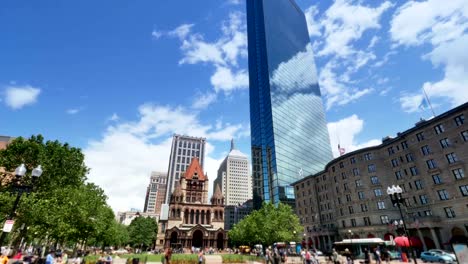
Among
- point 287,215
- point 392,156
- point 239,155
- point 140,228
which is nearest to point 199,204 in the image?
point 140,228

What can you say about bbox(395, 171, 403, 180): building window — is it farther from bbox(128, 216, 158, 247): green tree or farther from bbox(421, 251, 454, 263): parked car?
bbox(128, 216, 158, 247): green tree

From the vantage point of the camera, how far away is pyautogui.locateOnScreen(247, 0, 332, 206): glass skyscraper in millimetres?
86188

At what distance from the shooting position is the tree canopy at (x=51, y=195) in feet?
85.4

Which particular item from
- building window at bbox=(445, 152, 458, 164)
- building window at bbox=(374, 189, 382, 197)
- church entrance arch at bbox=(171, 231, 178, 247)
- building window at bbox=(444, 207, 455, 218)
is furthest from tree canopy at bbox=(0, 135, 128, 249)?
building window at bbox=(445, 152, 458, 164)

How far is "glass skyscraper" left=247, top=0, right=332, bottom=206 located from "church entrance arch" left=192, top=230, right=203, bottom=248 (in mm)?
26962

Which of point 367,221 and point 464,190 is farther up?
point 464,190

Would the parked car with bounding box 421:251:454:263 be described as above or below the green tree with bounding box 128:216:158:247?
below

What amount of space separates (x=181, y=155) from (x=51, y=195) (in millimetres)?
133516

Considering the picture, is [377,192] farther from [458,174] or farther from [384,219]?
[458,174]

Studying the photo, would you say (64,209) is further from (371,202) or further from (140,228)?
(140,228)

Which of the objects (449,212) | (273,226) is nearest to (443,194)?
(449,212)

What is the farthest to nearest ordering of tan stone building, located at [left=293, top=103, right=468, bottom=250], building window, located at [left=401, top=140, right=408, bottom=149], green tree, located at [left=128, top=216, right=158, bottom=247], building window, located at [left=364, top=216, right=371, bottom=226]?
green tree, located at [left=128, top=216, right=158, bottom=247] → building window, located at [left=364, top=216, right=371, bottom=226] → building window, located at [left=401, top=140, right=408, bottom=149] → tan stone building, located at [left=293, top=103, right=468, bottom=250]

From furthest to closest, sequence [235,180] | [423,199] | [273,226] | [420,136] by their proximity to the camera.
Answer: [235,180] → [273,226] → [420,136] → [423,199]

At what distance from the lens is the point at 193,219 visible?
7444 centimetres
